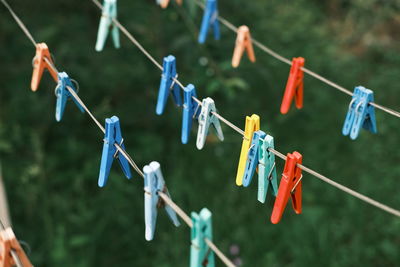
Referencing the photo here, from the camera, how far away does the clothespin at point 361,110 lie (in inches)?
61.1

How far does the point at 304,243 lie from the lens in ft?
9.85

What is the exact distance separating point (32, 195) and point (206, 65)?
1.36 meters

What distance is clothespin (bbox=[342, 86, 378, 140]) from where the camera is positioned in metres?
1.55

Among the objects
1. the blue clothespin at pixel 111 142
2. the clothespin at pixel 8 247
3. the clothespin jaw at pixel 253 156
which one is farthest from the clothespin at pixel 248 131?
the clothespin at pixel 8 247

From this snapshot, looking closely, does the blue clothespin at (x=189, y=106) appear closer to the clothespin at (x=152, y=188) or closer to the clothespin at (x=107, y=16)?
the clothespin at (x=152, y=188)

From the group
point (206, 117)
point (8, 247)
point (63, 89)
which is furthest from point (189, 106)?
point (8, 247)

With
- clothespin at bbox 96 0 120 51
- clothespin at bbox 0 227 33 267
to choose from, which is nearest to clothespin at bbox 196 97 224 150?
clothespin at bbox 0 227 33 267

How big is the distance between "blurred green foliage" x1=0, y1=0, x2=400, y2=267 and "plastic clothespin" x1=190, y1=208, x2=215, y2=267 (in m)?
1.79

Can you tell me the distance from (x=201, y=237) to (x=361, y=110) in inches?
30.4

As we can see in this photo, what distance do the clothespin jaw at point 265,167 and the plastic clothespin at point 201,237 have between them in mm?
333

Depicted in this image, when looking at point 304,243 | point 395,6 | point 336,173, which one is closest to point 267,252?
point 304,243

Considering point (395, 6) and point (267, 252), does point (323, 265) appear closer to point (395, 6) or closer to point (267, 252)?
point (267, 252)

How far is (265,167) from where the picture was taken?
1371mm

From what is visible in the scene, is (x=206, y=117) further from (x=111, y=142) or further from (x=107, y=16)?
(x=107, y=16)
